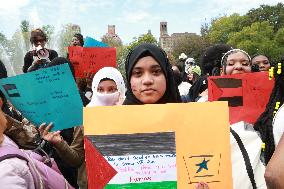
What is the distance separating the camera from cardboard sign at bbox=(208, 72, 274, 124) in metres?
2.75

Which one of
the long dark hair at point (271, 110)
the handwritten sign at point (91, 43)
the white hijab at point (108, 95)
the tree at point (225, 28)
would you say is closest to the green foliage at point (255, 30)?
the tree at point (225, 28)

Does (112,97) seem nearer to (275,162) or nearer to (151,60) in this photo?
(151,60)

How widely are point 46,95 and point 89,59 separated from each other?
8.72 feet

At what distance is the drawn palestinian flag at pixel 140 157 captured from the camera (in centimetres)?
179

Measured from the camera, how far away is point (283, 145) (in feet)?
4.45

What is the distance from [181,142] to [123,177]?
27 cm

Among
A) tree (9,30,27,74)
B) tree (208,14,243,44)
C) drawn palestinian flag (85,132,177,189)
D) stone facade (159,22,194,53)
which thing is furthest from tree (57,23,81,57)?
stone facade (159,22,194,53)

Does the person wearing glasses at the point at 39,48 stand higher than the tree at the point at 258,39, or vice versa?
the person wearing glasses at the point at 39,48

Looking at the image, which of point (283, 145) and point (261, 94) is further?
point (261, 94)

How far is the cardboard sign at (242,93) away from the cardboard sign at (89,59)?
8.31 feet

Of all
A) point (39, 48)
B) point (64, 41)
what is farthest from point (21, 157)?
point (64, 41)

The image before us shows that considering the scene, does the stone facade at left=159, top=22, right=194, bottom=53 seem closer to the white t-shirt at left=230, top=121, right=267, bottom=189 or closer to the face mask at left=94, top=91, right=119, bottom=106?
the face mask at left=94, top=91, right=119, bottom=106

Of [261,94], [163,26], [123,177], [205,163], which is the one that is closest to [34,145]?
[123,177]

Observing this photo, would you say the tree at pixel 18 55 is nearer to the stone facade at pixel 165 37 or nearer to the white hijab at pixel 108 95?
the white hijab at pixel 108 95
